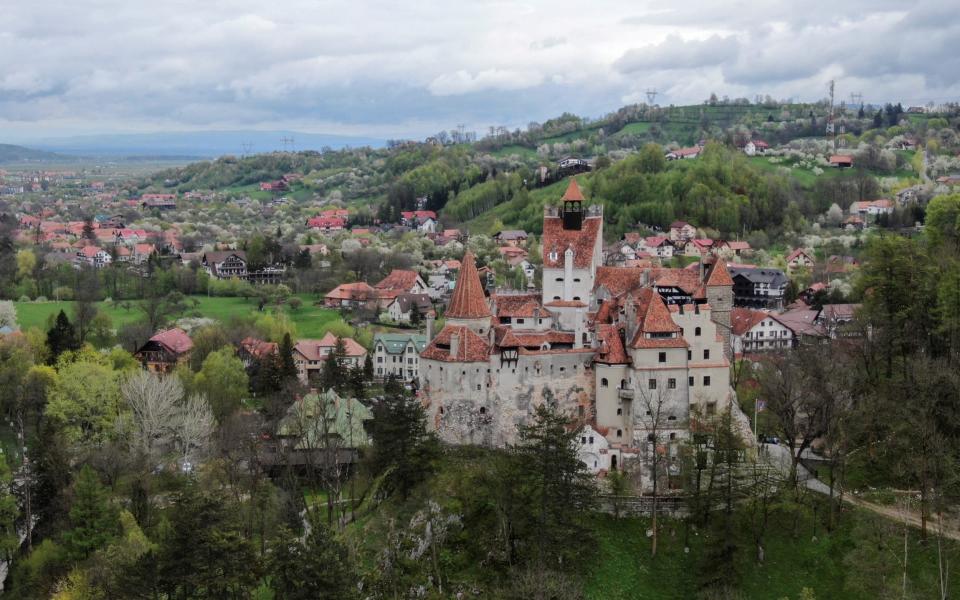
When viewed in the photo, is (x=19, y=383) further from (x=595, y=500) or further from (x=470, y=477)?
Result: (x=595, y=500)

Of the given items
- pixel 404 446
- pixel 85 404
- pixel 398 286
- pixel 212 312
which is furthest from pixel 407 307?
pixel 404 446

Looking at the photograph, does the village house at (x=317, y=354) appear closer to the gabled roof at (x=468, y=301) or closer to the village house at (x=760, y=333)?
the gabled roof at (x=468, y=301)

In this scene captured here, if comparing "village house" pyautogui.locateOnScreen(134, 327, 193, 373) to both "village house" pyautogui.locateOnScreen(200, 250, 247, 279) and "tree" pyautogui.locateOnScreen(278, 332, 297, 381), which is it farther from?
"village house" pyautogui.locateOnScreen(200, 250, 247, 279)

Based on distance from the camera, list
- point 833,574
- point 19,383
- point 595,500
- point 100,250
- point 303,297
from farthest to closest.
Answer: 1. point 100,250
2. point 303,297
3. point 19,383
4. point 595,500
5. point 833,574

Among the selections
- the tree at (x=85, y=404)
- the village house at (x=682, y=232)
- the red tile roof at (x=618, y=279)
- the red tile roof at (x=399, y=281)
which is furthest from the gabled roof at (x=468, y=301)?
the village house at (x=682, y=232)

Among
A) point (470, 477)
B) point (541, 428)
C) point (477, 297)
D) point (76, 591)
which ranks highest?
point (477, 297)

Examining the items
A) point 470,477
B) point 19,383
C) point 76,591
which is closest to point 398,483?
point 470,477
